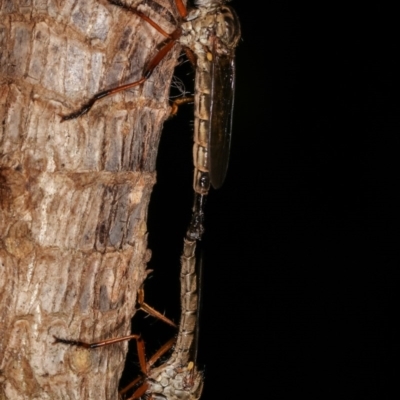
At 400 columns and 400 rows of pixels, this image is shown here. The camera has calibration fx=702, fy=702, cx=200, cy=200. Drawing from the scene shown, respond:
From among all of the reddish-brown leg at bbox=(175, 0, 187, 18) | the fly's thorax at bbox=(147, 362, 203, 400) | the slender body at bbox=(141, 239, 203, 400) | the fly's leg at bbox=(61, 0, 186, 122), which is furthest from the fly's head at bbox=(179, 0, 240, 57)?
the fly's thorax at bbox=(147, 362, 203, 400)

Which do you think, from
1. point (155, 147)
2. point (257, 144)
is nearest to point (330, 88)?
point (257, 144)

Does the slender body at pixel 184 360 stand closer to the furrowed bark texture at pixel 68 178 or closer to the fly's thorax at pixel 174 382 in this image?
the fly's thorax at pixel 174 382

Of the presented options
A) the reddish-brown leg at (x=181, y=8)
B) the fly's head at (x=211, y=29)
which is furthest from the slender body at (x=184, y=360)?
the reddish-brown leg at (x=181, y=8)

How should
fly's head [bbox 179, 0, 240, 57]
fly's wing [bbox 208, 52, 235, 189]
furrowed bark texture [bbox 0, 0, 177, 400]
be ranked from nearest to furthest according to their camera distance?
1. furrowed bark texture [bbox 0, 0, 177, 400]
2. fly's head [bbox 179, 0, 240, 57]
3. fly's wing [bbox 208, 52, 235, 189]

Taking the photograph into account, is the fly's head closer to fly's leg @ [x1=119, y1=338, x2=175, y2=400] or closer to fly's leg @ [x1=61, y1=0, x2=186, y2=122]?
fly's leg @ [x1=61, y1=0, x2=186, y2=122]

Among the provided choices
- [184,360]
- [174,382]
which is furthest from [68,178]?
[174,382]
